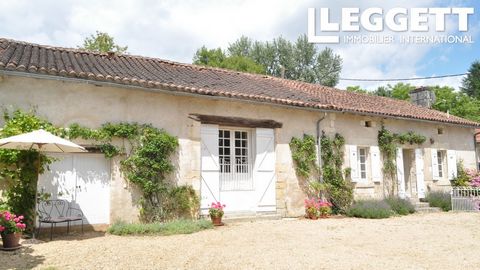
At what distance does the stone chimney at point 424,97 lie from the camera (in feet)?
60.2

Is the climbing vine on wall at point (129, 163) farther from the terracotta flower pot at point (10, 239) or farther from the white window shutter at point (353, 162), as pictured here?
the white window shutter at point (353, 162)

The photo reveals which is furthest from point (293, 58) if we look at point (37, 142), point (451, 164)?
point (37, 142)

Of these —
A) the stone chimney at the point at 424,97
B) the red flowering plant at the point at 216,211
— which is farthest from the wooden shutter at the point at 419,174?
the red flowering plant at the point at 216,211

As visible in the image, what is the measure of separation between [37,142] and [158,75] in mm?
3915

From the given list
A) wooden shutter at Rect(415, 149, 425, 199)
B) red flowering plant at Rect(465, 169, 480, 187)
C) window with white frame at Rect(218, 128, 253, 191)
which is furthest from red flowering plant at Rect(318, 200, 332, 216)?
red flowering plant at Rect(465, 169, 480, 187)

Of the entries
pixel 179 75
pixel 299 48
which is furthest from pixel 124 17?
pixel 299 48

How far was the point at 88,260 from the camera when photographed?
5266 millimetres

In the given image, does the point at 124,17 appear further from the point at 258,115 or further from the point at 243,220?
the point at 243,220

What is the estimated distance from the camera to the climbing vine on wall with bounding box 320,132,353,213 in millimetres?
11125

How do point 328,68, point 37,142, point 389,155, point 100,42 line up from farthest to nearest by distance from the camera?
point 328,68 → point 100,42 → point 389,155 → point 37,142

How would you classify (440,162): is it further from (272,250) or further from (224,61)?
(224,61)

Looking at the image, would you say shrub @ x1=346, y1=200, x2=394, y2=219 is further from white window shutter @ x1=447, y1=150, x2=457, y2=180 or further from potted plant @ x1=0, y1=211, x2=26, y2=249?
potted plant @ x1=0, y1=211, x2=26, y2=249

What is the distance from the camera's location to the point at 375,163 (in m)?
12.3

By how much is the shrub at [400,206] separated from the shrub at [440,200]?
1457mm
